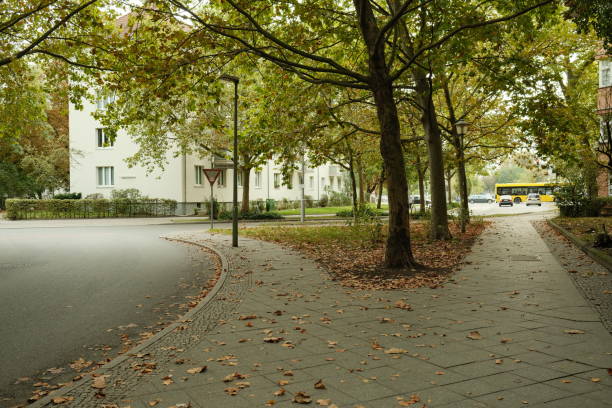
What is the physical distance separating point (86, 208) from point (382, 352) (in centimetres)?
3210

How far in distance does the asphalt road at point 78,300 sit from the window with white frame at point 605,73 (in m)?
23.4

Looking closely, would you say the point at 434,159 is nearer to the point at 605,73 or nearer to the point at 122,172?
the point at 605,73

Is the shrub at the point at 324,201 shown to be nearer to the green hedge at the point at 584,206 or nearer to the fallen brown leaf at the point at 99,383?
the green hedge at the point at 584,206

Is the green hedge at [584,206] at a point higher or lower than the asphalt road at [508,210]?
higher

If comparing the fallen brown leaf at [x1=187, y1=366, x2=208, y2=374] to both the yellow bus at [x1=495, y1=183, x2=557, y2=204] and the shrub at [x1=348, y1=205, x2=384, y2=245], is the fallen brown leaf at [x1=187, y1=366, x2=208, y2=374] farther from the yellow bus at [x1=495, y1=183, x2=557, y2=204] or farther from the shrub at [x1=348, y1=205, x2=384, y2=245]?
the yellow bus at [x1=495, y1=183, x2=557, y2=204]

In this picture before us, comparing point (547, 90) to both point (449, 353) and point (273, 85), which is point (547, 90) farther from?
point (449, 353)

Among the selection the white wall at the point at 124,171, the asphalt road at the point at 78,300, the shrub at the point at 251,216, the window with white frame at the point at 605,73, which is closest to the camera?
the asphalt road at the point at 78,300

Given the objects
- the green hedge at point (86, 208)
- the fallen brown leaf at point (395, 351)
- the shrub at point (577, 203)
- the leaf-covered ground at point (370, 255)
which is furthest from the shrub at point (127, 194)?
the fallen brown leaf at point (395, 351)

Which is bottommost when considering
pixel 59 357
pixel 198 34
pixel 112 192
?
pixel 59 357

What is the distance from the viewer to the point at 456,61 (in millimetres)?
10250

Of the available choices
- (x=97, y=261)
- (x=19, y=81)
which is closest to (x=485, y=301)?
(x=97, y=261)

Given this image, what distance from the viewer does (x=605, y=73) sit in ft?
88.0

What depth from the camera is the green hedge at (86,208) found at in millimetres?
31413

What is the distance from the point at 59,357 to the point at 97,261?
7.81 metres
